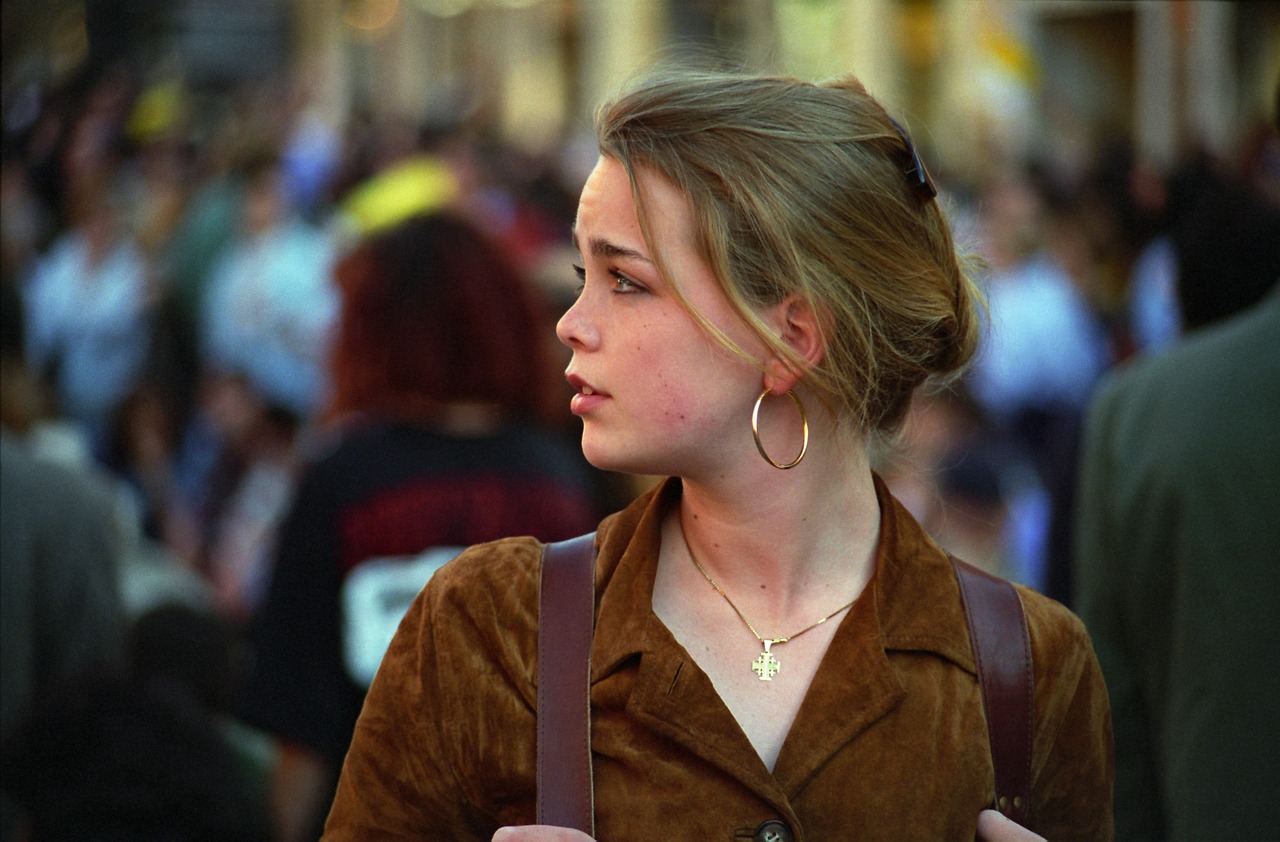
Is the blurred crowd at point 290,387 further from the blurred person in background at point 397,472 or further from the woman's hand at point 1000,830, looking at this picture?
the woman's hand at point 1000,830

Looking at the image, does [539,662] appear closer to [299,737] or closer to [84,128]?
[299,737]

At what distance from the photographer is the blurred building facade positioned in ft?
40.3

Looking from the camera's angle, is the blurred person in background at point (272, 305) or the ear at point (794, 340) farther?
the blurred person in background at point (272, 305)

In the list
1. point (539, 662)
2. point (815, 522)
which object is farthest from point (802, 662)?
point (539, 662)

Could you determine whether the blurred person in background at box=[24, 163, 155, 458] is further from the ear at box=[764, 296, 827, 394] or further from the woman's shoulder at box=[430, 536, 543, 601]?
the ear at box=[764, 296, 827, 394]

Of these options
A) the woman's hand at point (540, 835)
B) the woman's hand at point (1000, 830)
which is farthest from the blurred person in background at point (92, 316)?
the woman's hand at point (1000, 830)

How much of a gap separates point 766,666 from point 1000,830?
35cm

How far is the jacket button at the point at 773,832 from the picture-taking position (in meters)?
1.87

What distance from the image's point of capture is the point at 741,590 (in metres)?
2.09

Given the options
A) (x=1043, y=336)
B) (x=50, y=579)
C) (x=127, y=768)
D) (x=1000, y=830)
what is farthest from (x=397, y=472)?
(x=1043, y=336)

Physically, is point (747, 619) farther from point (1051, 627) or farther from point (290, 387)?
point (290, 387)

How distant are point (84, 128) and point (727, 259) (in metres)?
6.69

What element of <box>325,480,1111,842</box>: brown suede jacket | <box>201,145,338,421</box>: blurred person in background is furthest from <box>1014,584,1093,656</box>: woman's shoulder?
<box>201,145,338,421</box>: blurred person in background

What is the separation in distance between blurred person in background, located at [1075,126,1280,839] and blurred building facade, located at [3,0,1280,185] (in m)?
4.07
